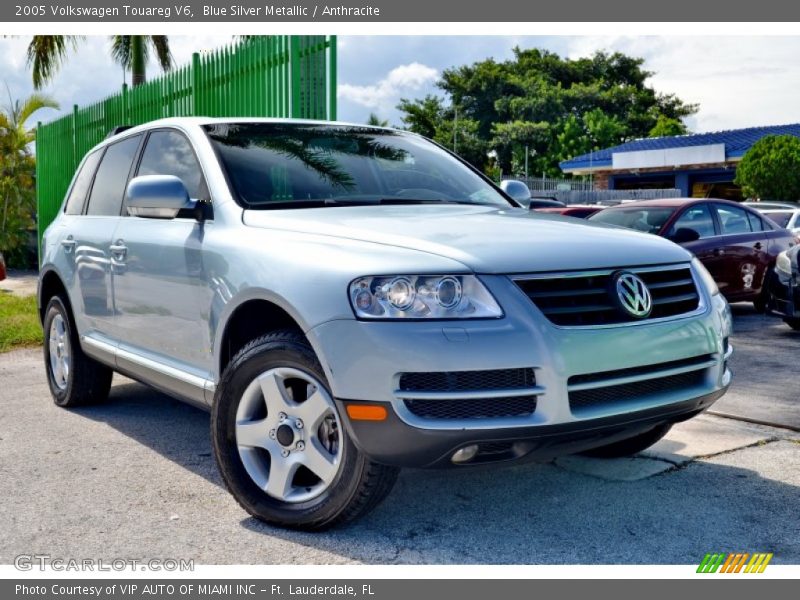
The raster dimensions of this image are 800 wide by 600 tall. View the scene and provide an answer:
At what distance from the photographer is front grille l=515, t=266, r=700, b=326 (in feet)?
10.5

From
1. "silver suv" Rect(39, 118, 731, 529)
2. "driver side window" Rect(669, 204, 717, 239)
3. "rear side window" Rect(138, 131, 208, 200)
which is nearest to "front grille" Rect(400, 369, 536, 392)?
"silver suv" Rect(39, 118, 731, 529)

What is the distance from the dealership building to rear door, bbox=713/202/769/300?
2516 centimetres

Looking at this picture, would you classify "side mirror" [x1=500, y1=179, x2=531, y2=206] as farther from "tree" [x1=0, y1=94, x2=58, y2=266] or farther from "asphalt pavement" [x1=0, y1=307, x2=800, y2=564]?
"tree" [x1=0, y1=94, x2=58, y2=266]

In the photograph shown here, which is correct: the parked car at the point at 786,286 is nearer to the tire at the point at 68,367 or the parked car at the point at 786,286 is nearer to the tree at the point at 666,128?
the tire at the point at 68,367

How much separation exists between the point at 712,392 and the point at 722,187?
36.9 m

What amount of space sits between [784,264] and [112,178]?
6219mm

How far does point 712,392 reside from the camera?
364 cm

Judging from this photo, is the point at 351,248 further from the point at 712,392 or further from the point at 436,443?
the point at 712,392

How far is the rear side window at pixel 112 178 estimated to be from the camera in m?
5.29

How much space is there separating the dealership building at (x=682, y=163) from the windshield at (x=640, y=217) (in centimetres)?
2573

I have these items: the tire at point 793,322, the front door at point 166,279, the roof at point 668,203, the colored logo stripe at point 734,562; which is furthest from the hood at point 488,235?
the roof at point 668,203

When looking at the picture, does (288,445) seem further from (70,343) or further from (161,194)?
(70,343)

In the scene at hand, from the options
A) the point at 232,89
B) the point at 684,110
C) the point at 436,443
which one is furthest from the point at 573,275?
the point at 684,110

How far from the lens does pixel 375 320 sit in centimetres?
312
